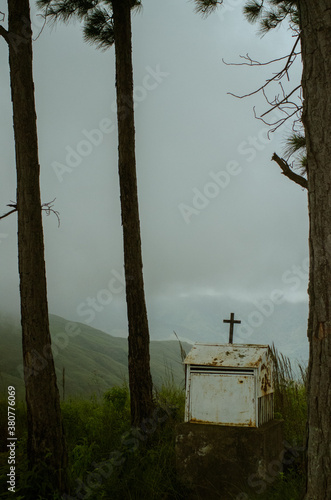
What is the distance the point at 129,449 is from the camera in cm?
648

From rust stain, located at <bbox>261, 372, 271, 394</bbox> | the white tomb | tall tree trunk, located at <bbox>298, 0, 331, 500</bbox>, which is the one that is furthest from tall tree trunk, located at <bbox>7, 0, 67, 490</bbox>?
tall tree trunk, located at <bbox>298, 0, 331, 500</bbox>

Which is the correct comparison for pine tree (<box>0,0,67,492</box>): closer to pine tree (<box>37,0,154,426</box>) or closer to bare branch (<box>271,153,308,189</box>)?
pine tree (<box>37,0,154,426</box>)

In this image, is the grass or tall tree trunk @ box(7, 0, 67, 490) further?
tall tree trunk @ box(7, 0, 67, 490)

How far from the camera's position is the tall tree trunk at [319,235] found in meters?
3.00

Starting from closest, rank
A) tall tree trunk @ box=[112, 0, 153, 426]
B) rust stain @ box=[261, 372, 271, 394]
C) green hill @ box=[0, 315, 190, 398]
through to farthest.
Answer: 1. rust stain @ box=[261, 372, 271, 394]
2. tall tree trunk @ box=[112, 0, 153, 426]
3. green hill @ box=[0, 315, 190, 398]

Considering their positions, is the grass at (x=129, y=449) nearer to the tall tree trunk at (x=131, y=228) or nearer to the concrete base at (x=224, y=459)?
the concrete base at (x=224, y=459)

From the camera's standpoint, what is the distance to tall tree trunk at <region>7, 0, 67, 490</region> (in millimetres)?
5340

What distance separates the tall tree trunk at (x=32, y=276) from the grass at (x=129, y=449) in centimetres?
32

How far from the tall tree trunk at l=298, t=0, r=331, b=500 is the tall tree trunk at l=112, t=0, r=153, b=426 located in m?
4.19

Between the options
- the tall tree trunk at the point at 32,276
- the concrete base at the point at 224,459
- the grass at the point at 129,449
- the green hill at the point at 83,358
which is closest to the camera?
the grass at the point at 129,449

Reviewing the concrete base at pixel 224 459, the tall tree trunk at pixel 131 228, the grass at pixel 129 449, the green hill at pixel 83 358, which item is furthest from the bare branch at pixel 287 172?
the green hill at pixel 83 358

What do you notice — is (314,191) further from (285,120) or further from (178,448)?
(178,448)

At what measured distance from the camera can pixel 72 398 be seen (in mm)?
9406

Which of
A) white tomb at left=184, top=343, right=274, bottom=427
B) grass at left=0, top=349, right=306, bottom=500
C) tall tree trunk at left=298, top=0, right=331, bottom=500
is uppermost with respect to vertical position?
tall tree trunk at left=298, top=0, right=331, bottom=500
